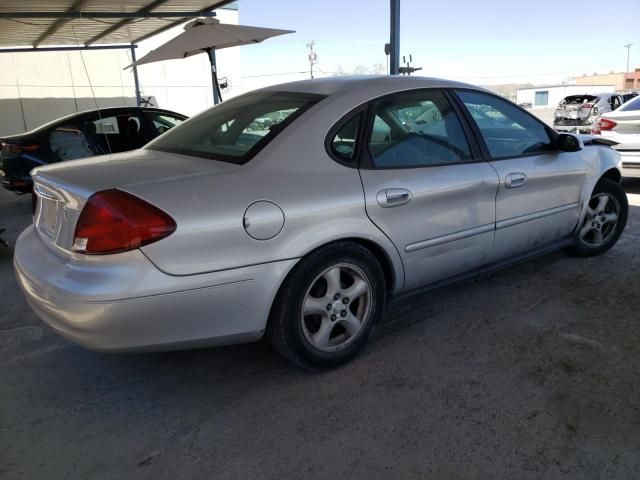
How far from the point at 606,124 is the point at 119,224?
754 cm

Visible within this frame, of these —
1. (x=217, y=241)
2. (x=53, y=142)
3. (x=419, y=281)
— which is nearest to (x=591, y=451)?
(x=419, y=281)

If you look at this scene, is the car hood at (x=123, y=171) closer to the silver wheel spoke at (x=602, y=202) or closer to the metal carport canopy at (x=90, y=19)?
the silver wheel spoke at (x=602, y=202)

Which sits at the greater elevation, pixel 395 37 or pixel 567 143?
pixel 395 37

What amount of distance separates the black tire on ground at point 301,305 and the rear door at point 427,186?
20 cm

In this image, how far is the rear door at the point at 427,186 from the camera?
110 inches

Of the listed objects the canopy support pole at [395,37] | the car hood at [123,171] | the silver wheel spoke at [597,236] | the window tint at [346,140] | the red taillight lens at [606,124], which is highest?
the canopy support pole at [395,37]

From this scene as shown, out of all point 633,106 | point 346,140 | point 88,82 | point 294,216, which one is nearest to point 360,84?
point 346,140

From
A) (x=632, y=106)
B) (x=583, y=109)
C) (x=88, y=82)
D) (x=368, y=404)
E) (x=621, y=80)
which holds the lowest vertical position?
(x=368, y=404)

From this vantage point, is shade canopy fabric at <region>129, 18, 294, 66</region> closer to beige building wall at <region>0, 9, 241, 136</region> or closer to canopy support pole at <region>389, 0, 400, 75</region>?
canopy support pole at <region>389, 0, 400, 75</region>

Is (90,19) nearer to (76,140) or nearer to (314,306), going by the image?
(76,140)

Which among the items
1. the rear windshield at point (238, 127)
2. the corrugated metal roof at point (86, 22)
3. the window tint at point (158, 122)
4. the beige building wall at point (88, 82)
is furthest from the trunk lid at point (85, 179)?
the beige building wall at point (88, 82)

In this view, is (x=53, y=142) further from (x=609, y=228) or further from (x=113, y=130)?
(x=609, y=228)

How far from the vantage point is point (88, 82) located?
64.3 feet

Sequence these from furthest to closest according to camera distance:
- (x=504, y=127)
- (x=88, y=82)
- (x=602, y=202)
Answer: (x=88, y=82)
(x=602, y=202)
(x=504, y=127)
